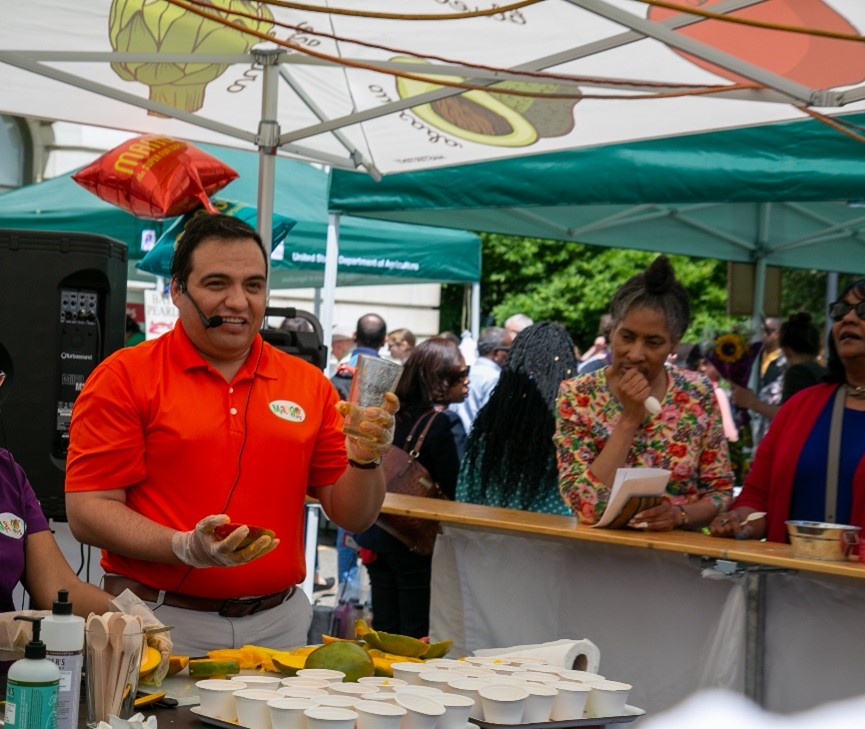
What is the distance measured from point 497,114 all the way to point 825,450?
2599mm

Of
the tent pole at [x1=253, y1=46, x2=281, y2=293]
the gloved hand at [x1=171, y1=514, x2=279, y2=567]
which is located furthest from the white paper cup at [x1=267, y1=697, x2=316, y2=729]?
the tent pole at [x1=253, y1=46, x2=281, y2=293]

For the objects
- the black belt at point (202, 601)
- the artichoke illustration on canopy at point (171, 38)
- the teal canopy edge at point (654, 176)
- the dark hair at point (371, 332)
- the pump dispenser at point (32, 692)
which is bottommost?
the black belt at point (202, 601)

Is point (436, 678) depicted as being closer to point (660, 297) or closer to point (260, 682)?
point (260, 682)

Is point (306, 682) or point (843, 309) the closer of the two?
point (306, 682)

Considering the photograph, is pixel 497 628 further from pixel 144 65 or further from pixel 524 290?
pixel 524 290

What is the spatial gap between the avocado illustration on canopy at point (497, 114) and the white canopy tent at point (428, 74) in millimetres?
12

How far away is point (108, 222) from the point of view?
10172 millimetres

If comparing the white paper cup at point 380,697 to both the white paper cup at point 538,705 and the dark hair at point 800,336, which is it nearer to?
the white paper cup at point 538,705

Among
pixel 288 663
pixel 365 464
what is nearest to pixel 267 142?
pixel 365 464

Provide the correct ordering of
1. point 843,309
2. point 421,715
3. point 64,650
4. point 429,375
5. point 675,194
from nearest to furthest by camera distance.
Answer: point 64,650
point 421,715
point 843,309
point 429,375
point 675,194

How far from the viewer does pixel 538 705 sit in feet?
7.72

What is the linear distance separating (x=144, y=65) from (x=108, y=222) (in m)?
4.24

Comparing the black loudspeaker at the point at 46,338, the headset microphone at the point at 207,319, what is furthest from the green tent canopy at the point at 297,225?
the headset microphone at the point at 207,319

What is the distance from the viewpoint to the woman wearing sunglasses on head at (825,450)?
4445 mm
